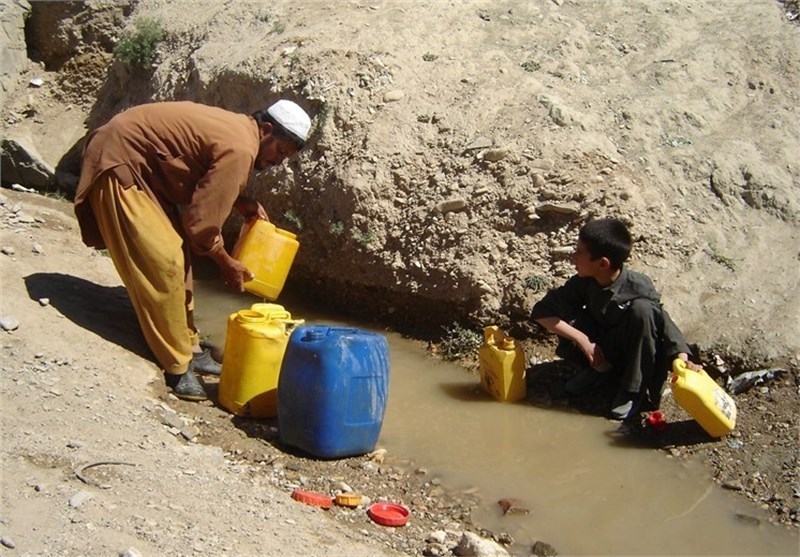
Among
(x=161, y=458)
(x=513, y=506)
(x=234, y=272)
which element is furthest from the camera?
(x=234, y=272)

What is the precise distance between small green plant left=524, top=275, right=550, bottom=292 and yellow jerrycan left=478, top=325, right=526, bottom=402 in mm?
588

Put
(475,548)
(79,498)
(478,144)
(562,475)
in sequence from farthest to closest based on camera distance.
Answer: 1. (478,144)
2. (562,475)
3. (475,548)
4. (79,498)

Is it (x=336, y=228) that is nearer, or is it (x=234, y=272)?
(x=234, y=272)

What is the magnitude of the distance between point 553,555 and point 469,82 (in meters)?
3.86

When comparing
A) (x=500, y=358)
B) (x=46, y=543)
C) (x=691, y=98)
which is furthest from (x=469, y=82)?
(x=46, y=543)

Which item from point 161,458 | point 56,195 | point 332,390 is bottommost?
point 161,458

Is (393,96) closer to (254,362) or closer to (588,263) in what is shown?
(588,263)

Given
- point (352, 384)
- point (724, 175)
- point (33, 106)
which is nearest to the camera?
point (352, 384)

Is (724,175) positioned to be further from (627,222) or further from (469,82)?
(469,82)

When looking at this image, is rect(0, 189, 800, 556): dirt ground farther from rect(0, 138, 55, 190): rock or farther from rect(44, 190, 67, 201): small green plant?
rect(0, 138, 55, 190): rock

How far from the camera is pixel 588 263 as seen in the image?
5332 millimetres

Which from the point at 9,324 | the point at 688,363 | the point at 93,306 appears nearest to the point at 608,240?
the point at 688,363

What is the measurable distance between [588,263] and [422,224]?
56.8 inches

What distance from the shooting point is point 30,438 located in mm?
4211
